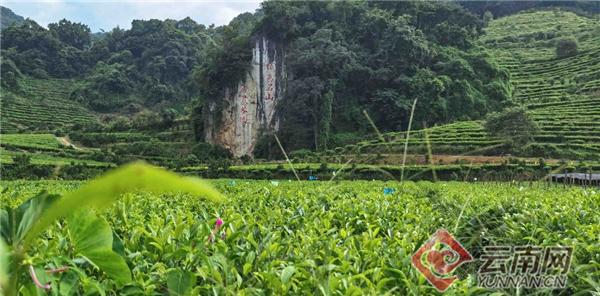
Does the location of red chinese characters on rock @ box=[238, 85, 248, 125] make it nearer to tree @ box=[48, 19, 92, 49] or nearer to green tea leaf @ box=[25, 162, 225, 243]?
tree @ box=[48, 19, 92, 49]

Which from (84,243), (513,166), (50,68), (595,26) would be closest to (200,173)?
(513,166)

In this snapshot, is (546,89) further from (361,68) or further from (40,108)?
(40,108)

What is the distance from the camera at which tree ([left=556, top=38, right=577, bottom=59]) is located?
4334 cm

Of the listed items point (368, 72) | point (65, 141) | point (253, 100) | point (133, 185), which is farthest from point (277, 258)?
point (65, 141)

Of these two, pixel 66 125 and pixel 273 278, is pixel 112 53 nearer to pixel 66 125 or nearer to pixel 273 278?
pixel 66 125

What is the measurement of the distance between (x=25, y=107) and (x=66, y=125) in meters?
5.04

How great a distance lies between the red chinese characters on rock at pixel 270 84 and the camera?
3928 centimetres

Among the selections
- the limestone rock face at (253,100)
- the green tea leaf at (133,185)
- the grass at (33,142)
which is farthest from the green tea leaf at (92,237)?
the limestone rock face at (253,100)

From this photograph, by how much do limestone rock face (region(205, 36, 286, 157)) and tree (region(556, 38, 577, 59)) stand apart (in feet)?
81.4

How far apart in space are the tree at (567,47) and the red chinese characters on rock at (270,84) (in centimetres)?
2572

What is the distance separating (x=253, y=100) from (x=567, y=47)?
28.0 metres

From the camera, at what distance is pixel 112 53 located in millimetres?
59125

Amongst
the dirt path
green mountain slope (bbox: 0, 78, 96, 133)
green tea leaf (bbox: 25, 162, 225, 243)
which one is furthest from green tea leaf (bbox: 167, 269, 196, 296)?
green mountain slope (bbox: 0, 78, 96, 133)

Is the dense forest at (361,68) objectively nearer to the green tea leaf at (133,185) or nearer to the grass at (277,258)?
the grass at (277,258)
